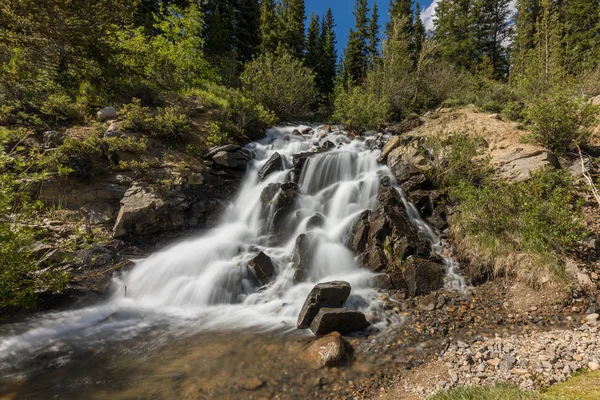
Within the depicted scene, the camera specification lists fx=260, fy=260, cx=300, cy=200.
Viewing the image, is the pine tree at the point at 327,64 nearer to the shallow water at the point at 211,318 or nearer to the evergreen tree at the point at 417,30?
the evergreen tree at the point at 417,30

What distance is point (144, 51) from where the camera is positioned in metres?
11.5

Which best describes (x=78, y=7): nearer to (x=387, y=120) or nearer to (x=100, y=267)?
(x=100, y=267)

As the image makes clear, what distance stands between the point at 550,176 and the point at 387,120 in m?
9.45

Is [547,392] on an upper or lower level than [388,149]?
lower

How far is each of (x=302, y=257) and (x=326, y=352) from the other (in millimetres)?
2713

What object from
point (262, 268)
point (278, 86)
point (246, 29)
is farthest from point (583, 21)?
point (262, 268)

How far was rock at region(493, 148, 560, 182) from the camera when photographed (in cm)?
667

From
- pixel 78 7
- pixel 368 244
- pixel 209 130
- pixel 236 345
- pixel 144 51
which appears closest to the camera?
pixel 236 345

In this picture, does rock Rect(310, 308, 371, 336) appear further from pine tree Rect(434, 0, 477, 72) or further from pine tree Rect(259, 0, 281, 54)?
pine tree Rect(434, 0, 477, 72)

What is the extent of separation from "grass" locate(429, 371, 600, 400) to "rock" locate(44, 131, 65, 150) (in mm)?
9968

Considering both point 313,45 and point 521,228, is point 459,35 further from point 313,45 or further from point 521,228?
point 521,228

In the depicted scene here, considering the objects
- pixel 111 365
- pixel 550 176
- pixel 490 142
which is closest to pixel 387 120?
pixel 490 142

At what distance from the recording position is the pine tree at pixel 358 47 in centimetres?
3297

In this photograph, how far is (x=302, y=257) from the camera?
649 centimetres
